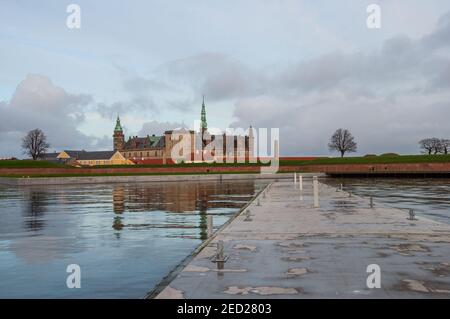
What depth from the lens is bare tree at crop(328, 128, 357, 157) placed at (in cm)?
15588

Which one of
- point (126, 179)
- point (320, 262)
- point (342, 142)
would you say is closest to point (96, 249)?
point (320, 262)

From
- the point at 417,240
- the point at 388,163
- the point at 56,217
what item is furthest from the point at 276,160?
the point at 417,240

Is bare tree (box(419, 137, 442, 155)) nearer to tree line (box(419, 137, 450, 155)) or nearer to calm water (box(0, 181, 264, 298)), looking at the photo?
tree line (box(419, 137, 450, 155))

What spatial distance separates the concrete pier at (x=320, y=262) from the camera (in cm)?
806

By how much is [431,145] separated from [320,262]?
167012 mm

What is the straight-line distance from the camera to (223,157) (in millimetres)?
169625

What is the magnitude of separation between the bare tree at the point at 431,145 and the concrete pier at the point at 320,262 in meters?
156

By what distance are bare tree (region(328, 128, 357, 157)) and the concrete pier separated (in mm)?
142502

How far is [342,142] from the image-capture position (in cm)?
15650

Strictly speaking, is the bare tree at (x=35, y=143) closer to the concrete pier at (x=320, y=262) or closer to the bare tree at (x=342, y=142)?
the bare tree at (x=342, y=142)

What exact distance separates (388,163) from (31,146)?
119 meters
